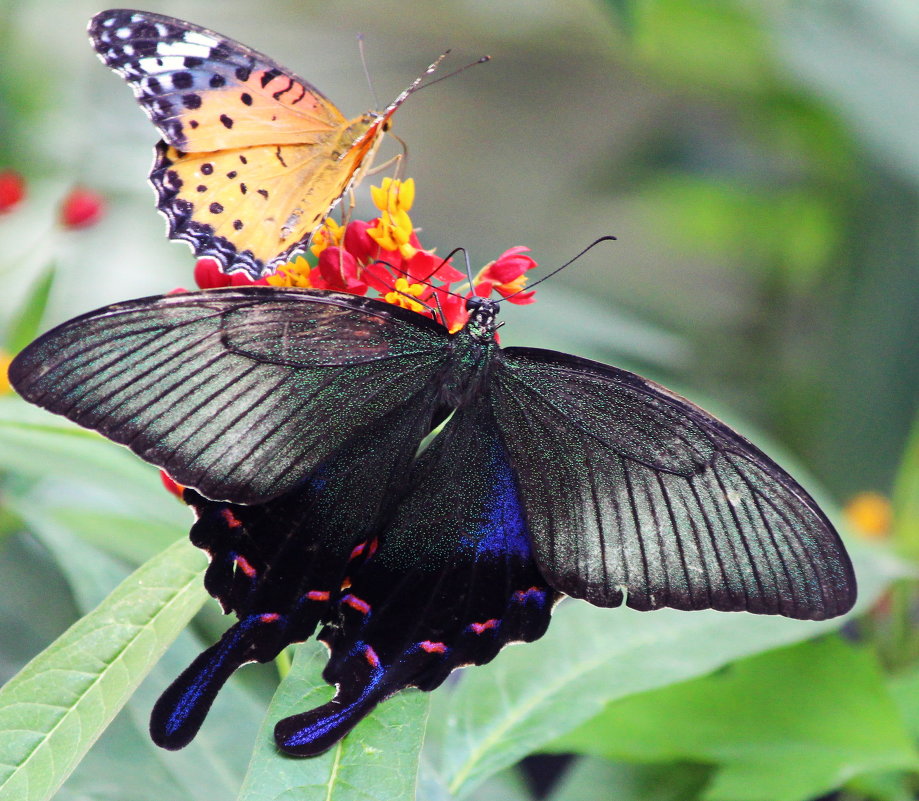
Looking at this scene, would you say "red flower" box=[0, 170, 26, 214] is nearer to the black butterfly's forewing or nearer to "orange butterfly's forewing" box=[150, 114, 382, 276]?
"orange butterfly's forewing" box=[150, 114, 382, 276]

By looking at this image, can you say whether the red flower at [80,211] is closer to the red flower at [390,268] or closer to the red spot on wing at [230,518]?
the red flower at [390,268]

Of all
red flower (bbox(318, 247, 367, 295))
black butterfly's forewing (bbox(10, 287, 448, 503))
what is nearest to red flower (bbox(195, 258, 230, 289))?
red flower (bbox(318, 247, 367, 295))

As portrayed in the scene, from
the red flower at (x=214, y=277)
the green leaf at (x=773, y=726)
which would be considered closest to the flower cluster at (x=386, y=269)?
the red flower at (x=214, y=277)

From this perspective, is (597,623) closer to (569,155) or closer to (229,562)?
(229,562)

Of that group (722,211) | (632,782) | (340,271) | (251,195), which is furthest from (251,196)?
(722,211)

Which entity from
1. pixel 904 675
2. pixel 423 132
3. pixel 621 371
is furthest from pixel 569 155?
pixel 621 371

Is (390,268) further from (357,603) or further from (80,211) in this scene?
(80,211)
